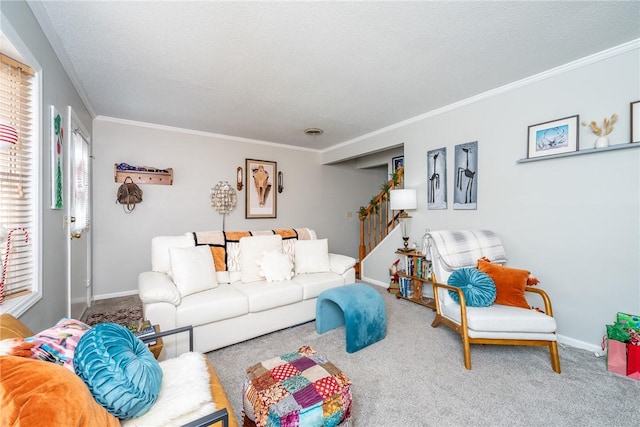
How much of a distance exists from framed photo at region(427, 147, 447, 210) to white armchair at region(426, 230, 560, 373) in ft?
2.67

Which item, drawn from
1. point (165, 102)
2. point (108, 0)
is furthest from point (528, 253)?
point (165, 102)

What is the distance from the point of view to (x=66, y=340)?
1005 millimetres

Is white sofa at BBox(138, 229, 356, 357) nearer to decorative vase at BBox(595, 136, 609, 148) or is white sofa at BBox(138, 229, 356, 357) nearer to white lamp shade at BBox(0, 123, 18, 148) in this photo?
white lamp shade at BBox(0, 123, 18, 148)

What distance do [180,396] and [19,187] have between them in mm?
1494

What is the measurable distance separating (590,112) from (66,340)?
146 inches

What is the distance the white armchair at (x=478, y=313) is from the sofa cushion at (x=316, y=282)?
1.05 m

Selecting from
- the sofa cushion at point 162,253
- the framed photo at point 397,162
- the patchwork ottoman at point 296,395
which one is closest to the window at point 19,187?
the sofa cushion at point 162,253

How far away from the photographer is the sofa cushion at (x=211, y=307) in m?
2.14

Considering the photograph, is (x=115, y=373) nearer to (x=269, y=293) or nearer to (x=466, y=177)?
Result: (x=269, y=293)

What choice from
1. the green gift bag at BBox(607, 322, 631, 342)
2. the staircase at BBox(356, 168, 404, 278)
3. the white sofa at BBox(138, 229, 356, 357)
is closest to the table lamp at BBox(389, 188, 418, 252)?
the staircase at BBox(356, 168, 404, 278)

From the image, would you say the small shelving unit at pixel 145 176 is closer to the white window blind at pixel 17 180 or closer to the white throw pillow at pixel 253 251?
the white throw pillow at pixel 253 251

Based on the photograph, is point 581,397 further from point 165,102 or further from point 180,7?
point 165,102

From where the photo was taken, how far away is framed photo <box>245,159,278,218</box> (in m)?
4.71

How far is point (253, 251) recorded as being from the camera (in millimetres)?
2881
